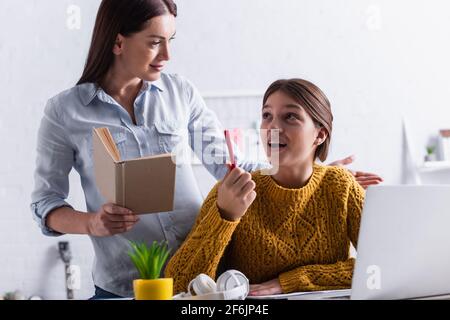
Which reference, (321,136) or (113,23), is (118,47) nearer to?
(113,23)

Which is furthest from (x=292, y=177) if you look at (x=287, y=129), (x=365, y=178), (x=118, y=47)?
(x=118, y=47)

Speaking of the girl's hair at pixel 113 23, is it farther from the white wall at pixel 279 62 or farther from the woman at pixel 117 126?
the white wall at pixel 279 62

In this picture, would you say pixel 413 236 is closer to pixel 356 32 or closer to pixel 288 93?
pixel 288 93

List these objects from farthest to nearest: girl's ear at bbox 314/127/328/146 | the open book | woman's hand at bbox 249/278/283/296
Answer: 1. girl's ear at bbox 314/127/328/146
2. woman's hand at bbox 249/278/283/296
3. the open book

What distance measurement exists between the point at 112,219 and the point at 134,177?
0.43 ft

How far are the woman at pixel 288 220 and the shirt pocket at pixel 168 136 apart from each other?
0.61 ft

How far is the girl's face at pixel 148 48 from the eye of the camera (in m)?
1.60

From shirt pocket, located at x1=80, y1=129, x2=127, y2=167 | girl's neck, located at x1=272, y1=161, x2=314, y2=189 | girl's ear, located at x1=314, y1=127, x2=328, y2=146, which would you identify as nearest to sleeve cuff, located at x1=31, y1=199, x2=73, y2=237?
shirt pocket, located at x1=80, y1=129, x2=127, y2=167

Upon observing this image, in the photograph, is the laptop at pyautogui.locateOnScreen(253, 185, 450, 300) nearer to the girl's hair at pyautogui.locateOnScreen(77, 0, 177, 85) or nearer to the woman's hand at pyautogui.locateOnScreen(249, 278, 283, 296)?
the woman's hand at pyautogui.locateOnScreen(249, 278, 283, 296)

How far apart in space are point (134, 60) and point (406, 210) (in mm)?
762

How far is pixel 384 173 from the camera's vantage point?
334cm

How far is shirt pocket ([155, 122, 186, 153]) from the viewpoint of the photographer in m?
1.65

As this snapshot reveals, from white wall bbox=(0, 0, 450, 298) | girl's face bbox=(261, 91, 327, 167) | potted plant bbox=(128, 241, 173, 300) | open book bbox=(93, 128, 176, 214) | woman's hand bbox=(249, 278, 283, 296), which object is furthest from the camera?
white wall bbox=(0, 0, 450, 298)

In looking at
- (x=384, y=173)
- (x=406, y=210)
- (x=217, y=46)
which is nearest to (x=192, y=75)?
(x=217, y=46)
